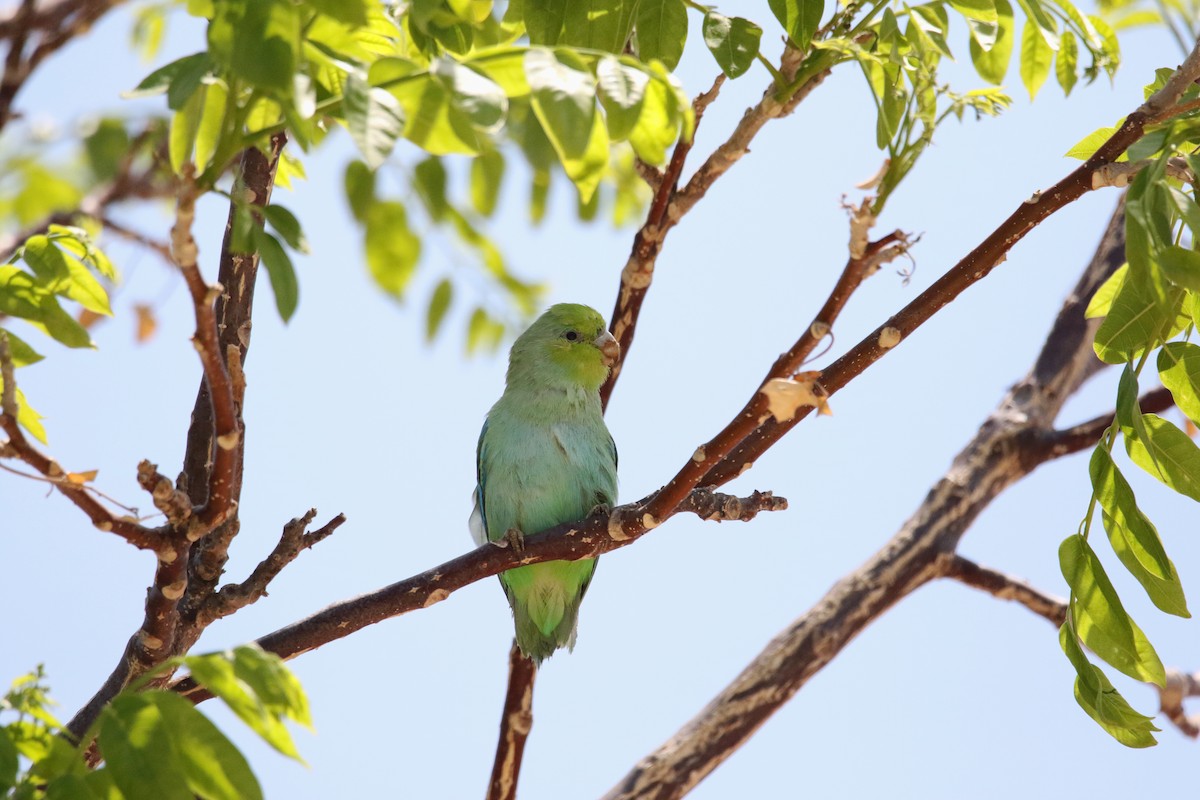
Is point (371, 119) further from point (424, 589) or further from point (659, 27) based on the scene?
point (424, 589)

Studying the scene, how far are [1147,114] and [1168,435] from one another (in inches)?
28.2

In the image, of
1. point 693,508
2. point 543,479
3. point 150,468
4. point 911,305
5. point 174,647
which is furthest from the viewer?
point 543,479

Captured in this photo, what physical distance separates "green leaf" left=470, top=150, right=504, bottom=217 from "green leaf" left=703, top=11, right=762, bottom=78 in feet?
2.25

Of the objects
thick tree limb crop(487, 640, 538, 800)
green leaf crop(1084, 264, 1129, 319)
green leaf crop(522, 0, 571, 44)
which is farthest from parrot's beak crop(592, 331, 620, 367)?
green leaf crop(522, 0, 571, 44)

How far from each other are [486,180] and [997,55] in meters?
1.66

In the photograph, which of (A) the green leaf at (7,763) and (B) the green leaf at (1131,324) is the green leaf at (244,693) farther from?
(B) the green leaf at (1131,324)

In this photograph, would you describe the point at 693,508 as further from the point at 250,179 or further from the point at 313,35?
the point at 250,179

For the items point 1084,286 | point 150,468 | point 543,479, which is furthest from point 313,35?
point 1084,286

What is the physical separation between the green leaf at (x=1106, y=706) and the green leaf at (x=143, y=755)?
180cm

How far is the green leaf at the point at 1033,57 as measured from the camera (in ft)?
11.1

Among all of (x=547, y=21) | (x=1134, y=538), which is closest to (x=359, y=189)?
(x=547, y=21)

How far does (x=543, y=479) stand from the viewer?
4891 millimetres

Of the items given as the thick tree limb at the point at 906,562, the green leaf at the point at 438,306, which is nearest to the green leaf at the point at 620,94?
the green leaf at the point at 438,306

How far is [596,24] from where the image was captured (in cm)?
272
